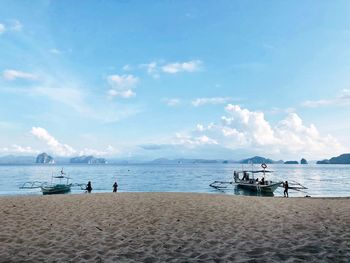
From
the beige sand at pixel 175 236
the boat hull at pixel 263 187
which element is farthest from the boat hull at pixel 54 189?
the boat hull at pixel 263 187

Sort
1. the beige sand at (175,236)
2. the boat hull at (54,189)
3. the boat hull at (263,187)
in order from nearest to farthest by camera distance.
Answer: the beige sand at (175,236)
the boat hull at (54,189)
the boat hull at (263,187)

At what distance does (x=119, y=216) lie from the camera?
1645cm

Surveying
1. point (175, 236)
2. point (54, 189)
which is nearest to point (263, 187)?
point (54, 189)

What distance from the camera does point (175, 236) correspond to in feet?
38.2

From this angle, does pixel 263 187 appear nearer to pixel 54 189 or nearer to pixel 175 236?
pixel 54 189

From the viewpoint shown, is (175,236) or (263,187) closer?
(175,236)

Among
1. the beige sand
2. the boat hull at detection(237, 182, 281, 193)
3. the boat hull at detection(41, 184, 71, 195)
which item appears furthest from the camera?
the boat hull at detection(237, 182, 281, 193)

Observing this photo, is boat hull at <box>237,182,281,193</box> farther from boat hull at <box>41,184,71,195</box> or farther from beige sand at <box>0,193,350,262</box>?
beige sand at <box>0,193,350,262</box>

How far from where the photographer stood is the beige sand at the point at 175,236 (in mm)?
9070

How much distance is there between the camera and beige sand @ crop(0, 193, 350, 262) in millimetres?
9070

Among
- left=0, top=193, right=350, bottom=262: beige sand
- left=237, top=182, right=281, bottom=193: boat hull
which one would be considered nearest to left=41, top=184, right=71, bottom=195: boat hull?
left=0, top=193, right=350, bottom=262: beige sand

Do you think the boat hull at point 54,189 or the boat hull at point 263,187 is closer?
the boat hull at point 54,189

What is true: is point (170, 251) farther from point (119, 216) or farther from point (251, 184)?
point (251, 184)

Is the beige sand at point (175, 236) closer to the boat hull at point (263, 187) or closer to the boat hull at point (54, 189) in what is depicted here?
the boat hull at point (54, 189)
